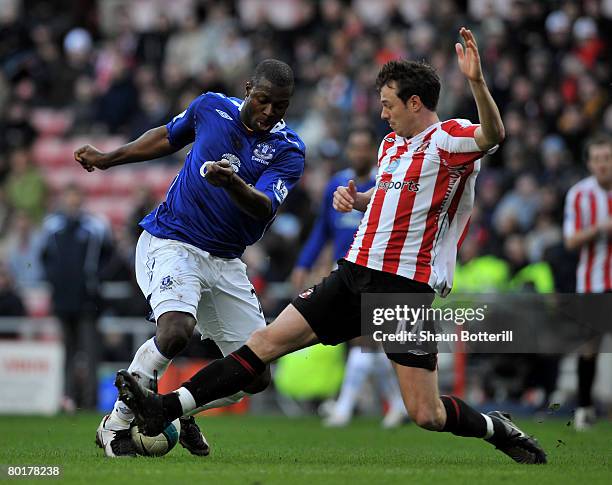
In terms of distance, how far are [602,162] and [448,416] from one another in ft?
15.7

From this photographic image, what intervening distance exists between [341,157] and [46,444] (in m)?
9.76

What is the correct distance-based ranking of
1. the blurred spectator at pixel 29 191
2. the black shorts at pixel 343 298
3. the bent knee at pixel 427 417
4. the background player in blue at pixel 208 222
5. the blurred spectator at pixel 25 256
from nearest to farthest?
the bent knee at pixel 427 417, the black shorts at pixel 343 298, the background player in blue at pixel 208 222, the blurred spectator at pixel 25 256, the blurred spectator at pixel 29 191

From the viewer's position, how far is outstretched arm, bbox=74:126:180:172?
8484 millimetres

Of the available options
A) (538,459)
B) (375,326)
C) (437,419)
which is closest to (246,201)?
(375,326)

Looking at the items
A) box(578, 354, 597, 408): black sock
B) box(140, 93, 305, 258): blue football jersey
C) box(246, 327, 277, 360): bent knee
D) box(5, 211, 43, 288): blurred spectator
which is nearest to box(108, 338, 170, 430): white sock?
box(246, 327, 277, 360): bent knee

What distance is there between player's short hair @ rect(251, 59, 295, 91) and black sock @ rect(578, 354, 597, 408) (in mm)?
5085

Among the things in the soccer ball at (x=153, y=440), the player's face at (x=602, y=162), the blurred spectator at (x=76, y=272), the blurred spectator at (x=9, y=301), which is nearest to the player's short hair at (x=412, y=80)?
the soccer ball at (x=153, y=440)

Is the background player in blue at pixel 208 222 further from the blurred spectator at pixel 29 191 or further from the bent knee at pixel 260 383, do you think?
the blurred spectator at pixel 29 191

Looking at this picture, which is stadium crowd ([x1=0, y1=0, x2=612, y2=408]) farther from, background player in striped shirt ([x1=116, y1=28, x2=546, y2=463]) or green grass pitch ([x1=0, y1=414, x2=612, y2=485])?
background player in striped shirt ([x1=116, y1=28, x2=546, y2=463])

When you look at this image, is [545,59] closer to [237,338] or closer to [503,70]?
[503,70]

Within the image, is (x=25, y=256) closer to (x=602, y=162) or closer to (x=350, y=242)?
(x=350, y=242)

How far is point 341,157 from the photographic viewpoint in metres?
18.6

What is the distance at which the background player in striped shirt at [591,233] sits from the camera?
11648 millimetres

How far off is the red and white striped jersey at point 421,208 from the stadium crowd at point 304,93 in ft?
16.9
